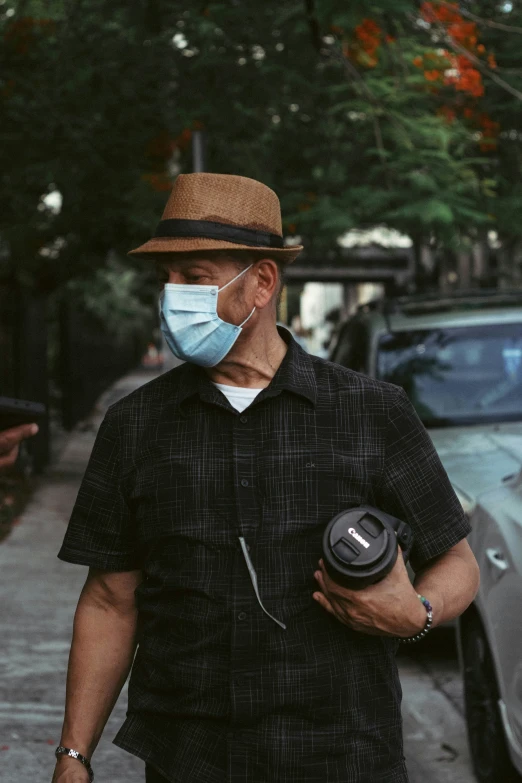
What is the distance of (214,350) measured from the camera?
110 inches

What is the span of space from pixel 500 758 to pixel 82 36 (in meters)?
8.67

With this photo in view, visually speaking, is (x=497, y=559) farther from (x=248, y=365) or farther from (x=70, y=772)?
(x=70, y=772)

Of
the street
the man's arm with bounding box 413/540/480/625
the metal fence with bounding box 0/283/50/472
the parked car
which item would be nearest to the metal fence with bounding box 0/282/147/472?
the metal fence with bounding box 0/283/50/472

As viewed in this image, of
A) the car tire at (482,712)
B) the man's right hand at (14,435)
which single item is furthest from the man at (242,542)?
the car tire at (482,712)

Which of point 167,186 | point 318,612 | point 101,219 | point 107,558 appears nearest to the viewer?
point 318,612

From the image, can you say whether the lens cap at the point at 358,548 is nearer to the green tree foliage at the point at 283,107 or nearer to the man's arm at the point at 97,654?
the man's arm at the point at 97,654

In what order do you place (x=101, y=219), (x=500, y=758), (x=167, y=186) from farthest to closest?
(x=101, y=219), (x=167, y=186), (x=500, y=758)

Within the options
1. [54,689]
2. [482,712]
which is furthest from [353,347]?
[482,712]

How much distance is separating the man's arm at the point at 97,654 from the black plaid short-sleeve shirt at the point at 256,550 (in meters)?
0.07

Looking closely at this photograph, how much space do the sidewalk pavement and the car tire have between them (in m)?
1.36

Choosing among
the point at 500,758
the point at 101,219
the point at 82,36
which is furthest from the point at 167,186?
the point at 500,758

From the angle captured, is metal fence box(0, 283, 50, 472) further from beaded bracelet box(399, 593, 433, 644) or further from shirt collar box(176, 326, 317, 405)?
beaded bracelet box(399, 593, 433, 644)

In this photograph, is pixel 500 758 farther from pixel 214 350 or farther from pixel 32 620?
pixel 32 620

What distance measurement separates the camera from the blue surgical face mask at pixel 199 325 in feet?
9.14
